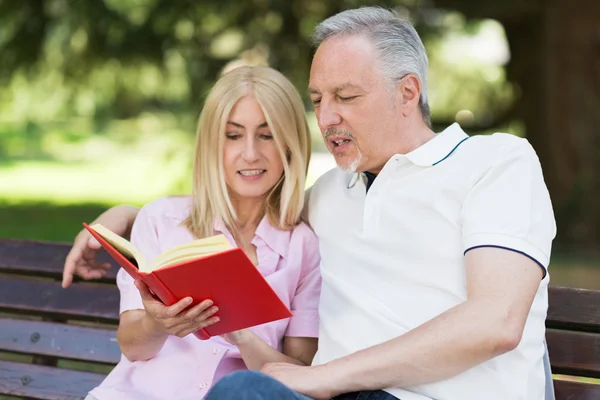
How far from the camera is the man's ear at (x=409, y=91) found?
9.53 feet

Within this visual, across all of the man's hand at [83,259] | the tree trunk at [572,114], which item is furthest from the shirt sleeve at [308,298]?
the tree trunk at [572,114]

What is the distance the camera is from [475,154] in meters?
2.71

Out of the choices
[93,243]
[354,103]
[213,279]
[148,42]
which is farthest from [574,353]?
[148,42]

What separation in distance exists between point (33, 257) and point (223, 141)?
113cm

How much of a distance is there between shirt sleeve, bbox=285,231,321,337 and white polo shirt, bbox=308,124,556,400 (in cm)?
12

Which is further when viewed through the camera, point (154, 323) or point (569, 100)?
point (569, 100)

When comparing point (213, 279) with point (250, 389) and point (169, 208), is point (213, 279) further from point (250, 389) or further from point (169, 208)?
point (169, 208)

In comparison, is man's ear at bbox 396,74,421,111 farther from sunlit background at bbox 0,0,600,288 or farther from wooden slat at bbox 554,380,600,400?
sunlit background at bbox 0,0,600,288

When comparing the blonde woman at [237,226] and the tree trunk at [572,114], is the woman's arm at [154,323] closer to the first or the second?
the blonde woman at [237,226]

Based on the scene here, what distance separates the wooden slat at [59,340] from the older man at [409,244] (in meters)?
1.04

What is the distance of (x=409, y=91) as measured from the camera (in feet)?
9.62

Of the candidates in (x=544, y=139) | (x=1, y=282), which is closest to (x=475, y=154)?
(x=1, y=282)

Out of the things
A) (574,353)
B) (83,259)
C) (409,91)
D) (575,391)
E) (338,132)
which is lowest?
(575,391)

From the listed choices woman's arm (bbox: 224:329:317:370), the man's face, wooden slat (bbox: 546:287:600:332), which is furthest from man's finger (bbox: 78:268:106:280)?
wooden slat (bbox: 546:287:600:332)
